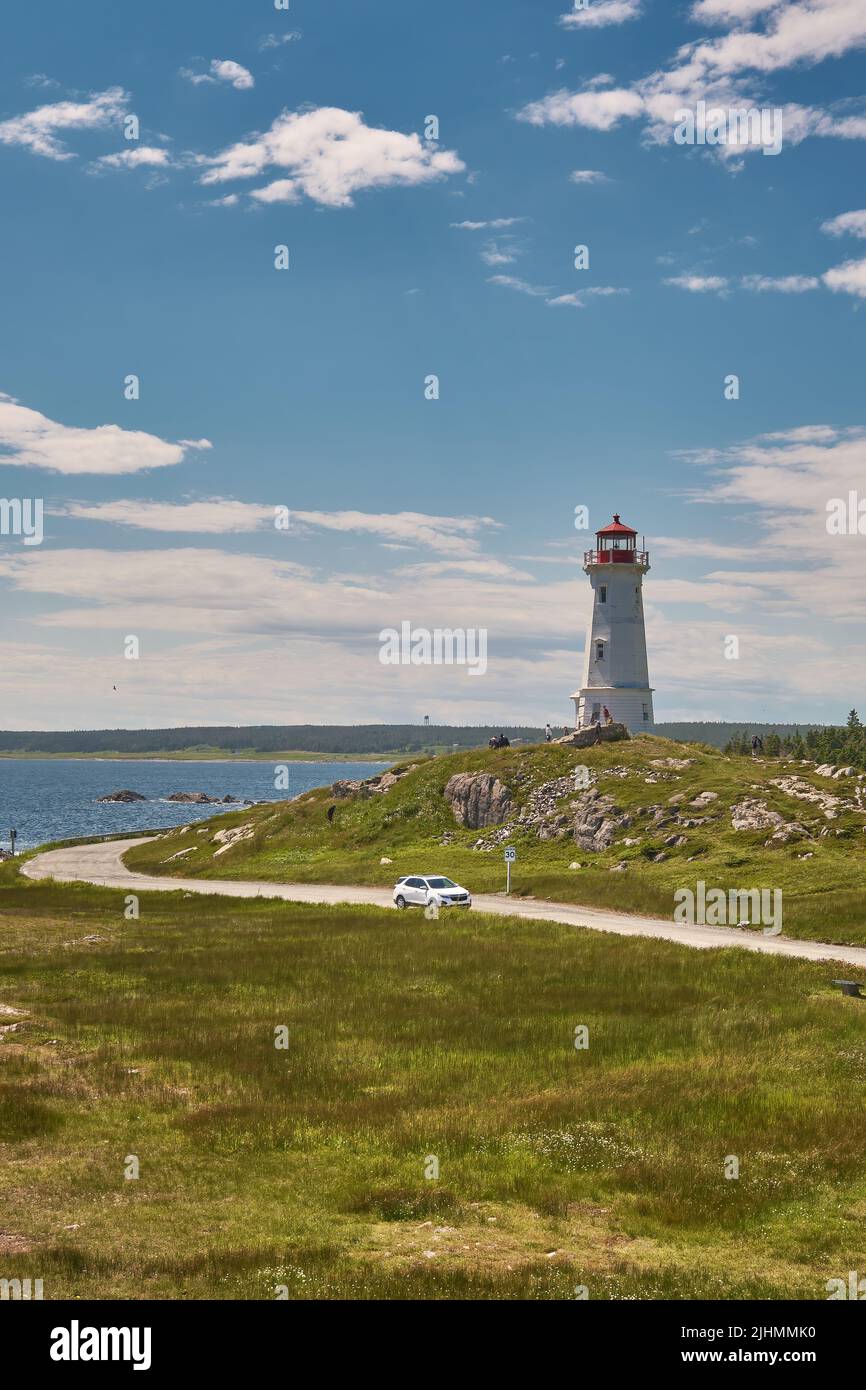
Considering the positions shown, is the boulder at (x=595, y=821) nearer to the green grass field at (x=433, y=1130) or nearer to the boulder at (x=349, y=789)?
the boulder at (x=349, y=789)

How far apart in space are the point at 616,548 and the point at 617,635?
7091 millimetres

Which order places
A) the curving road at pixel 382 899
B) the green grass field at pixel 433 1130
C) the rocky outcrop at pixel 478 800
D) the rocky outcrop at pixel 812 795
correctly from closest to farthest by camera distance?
the green grass field at pixel 433 1130
the curving road at pixel 382 899
the rocky outcrop at pixel 812 795
the rocky outcrop at pixel 478 800

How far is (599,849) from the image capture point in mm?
66062

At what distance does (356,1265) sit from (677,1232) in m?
4.52

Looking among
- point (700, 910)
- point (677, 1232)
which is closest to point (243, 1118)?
point (677, 1232)

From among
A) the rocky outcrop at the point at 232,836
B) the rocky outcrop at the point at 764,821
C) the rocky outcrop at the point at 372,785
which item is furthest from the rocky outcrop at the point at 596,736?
the rocky outcrop at the point at 232,836

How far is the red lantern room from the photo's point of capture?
8769 cm

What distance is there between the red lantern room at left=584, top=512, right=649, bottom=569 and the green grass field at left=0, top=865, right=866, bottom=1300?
5638 cm

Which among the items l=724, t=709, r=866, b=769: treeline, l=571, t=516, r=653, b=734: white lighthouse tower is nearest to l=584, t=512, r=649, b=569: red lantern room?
l=571, t=516, r=653, b=734: white lighthouse tower

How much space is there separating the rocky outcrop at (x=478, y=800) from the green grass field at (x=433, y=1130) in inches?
1629

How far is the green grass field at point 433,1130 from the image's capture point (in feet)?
44.5

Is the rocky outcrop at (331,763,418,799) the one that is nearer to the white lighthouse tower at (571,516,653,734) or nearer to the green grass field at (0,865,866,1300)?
the white lighthouse tower at (571,516,653,734)

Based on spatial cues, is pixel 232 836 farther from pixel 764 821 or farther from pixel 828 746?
pixel 828 746
